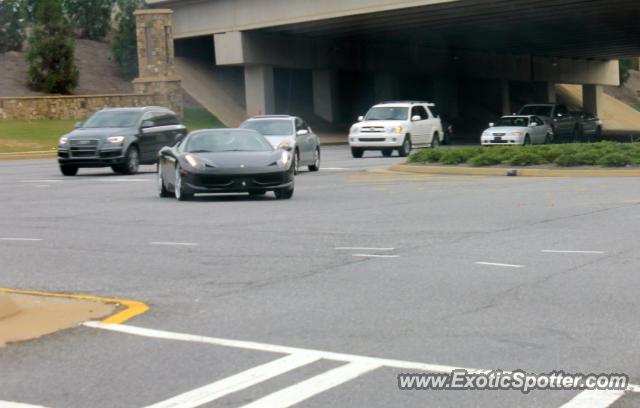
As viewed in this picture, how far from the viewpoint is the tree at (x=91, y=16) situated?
6738 cm

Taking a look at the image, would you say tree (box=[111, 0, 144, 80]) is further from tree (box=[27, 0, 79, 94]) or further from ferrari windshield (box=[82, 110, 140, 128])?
ferrari windshield (box=[82, 110, 140, 128])

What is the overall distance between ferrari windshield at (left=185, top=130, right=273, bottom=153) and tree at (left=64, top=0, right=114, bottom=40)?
158 ft

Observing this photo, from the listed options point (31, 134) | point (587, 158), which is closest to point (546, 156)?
point (587, 158)

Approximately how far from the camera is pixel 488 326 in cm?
870

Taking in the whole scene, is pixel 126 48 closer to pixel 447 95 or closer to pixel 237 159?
pixel 447 95

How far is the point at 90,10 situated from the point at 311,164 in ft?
135

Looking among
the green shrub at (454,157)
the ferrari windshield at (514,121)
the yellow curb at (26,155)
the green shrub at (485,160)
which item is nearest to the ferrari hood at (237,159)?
the green shrub at (485,160)

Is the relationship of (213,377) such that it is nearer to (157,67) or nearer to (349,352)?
(349,352)

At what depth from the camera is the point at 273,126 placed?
1153 inches

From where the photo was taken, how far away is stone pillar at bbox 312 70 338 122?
66.0 meters

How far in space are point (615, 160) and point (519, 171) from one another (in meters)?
2.15

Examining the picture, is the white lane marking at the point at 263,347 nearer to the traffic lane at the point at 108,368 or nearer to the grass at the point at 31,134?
the traffic lane at the point at 108,368

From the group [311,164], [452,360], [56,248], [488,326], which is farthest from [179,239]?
[311,164]

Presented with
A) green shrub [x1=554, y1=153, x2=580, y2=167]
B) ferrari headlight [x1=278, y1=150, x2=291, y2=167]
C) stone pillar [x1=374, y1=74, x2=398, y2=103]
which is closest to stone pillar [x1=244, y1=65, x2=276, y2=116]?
stone pillar [x1=374, y1=74, x2=398, y2=103]
